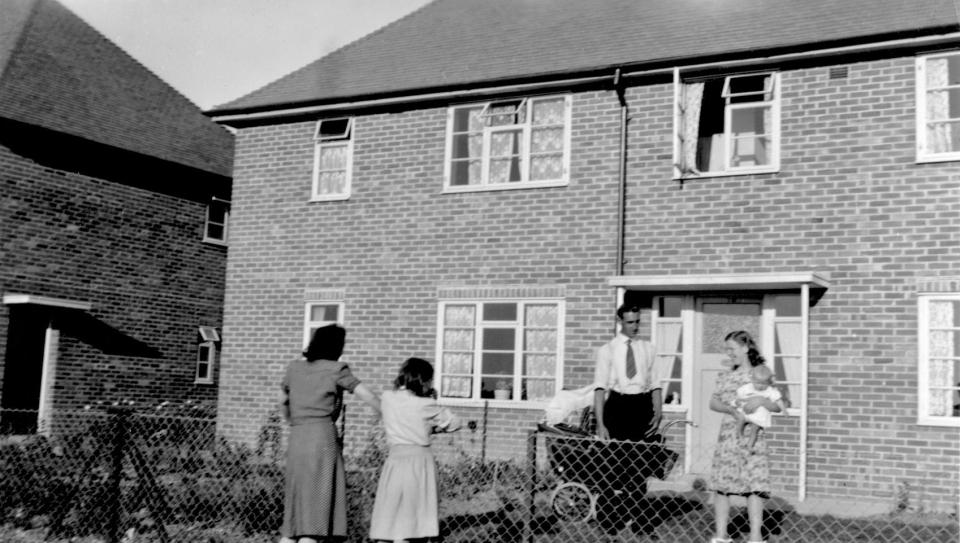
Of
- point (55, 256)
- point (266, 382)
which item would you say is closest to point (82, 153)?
point (55, 256)

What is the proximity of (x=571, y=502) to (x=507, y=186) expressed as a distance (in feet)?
21.6

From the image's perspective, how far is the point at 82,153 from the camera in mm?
19953

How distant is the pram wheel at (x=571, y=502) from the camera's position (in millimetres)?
9852

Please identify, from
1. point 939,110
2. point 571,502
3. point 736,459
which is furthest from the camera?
point 939,110

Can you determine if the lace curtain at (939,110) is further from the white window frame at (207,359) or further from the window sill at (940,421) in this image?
the white window frame at (207,359)

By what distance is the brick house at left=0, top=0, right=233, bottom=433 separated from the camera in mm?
18984

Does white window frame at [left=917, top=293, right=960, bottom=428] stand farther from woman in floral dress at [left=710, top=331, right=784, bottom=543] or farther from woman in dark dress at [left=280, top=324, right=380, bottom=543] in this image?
woman in dark dress at [left=280, top=324, right=380, bottom=543]

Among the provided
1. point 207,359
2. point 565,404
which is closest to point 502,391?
point 565,404

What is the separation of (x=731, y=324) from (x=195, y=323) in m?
12.5

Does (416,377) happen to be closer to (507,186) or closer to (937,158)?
(937,158)

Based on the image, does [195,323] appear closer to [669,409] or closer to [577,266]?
[577,266]

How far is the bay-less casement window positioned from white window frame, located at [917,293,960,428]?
15.3ft

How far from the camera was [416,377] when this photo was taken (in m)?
6.95

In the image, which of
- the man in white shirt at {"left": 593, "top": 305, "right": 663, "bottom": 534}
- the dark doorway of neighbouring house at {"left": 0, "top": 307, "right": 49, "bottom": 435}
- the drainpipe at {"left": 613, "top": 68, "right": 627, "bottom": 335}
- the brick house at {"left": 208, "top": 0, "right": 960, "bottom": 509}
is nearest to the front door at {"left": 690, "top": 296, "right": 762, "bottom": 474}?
the brick house at {"left": 208, "top": 0, "right": 960, "bottom": 509}
